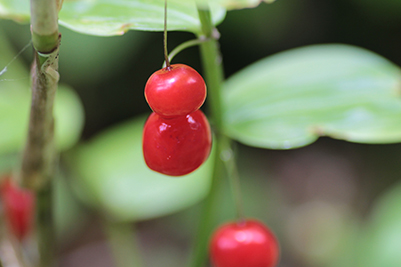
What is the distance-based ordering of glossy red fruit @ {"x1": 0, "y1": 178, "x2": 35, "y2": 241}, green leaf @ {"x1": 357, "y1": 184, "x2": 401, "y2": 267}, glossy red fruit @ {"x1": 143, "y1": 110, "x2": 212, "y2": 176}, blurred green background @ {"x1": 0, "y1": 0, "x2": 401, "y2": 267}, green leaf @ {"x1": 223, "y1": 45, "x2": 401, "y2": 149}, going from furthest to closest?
blurred green background @ {"x1": 0, "y1": 0, "x2": 401, "y2": 267}
green leaf @ {"x1": 357, "y1": 184, "x2": 401, "y2": 267}
glossy red fruit @ {"x1": 0, "y1": 178, "x2": 35, "y2": 241}
green leaf @ {"x1": 223, "y1": 45, "x2": 401, "y2": 149}
glossy red fruit @ {"x1": 143, "y1": 110, "x2": 212, "y2": 176}

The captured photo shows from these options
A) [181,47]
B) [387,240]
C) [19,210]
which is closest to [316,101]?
[181,47]

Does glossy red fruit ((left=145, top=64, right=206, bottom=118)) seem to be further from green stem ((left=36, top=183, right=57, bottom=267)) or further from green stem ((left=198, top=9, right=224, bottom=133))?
green stem ((left=36, top=183, right=57, bottom=267))

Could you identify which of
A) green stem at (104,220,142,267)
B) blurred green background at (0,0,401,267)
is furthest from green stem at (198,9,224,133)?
blurred green background at (0,0,401,267)

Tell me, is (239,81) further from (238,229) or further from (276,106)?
(238,229)

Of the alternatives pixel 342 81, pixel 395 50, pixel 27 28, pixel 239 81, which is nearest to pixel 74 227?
pixel 27 28

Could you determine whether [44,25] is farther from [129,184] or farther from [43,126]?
[129,184]
